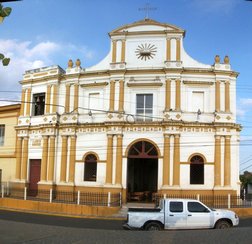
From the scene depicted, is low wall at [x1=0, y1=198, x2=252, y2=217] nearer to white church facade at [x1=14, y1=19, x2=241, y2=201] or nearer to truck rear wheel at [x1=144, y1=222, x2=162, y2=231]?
white church facade at [x1=14, y1=19, x2=241, y2=201]

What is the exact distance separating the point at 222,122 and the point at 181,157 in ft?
11.6

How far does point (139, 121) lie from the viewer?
24.6 m

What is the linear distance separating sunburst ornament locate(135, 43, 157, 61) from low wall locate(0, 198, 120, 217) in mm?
10718

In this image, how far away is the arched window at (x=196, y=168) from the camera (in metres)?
23.9

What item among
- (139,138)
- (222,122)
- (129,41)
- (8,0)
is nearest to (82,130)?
(139,138)

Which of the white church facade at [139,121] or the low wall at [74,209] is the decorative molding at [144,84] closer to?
the white church facade at [139,121]

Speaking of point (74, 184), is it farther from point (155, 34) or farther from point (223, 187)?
point (155, 34)

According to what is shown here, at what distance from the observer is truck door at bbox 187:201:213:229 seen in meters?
13.3

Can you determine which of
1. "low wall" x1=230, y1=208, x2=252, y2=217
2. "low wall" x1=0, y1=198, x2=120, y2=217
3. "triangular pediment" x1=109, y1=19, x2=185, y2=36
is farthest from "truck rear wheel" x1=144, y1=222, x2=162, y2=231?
"triangular pediment" x1=109, y1=19, x2=185, y2=36

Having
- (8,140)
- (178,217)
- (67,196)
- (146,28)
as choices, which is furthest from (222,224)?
(8,140)

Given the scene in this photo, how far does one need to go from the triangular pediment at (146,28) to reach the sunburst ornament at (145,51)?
1039 mm

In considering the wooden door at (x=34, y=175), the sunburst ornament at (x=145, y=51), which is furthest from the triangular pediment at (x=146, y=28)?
the wooden door at (x=34, y=175)

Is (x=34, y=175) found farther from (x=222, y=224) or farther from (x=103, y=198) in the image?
(x=222, y=224)

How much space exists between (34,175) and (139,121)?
926cm
